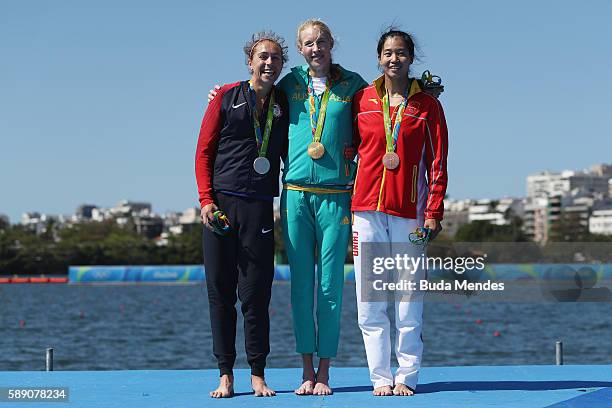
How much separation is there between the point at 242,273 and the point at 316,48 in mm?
1337

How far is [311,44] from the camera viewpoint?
17.8 ft

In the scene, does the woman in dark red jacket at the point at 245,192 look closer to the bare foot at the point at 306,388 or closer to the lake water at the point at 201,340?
the bare foot at the point at 306,388

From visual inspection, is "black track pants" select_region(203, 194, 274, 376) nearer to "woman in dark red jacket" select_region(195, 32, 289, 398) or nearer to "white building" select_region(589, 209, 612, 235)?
"woman in dark red jacket" select_region(195, 32, 289, 398)

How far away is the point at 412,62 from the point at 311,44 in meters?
0.58

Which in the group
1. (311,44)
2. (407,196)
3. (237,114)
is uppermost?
(311,44)

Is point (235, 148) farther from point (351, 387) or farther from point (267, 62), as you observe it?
point (351, 387)

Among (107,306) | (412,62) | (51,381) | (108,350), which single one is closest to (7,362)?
(108,350)

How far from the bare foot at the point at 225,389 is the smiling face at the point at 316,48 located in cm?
180

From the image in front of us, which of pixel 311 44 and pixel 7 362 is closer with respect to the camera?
pixel 311 44

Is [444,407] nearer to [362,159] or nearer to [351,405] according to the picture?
[351,405]

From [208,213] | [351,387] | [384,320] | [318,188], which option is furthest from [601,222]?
[208,213]

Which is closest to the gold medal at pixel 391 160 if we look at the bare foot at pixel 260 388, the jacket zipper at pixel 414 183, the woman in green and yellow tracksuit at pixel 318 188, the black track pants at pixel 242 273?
the jacket zipper at pixel 414 183

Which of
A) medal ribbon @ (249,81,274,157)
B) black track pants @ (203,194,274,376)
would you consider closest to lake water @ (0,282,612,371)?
black track pants @ (203,194,274,376)

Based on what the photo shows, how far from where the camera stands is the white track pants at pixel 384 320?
537 cm
